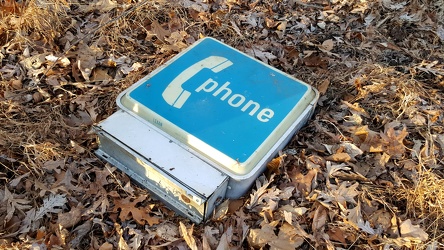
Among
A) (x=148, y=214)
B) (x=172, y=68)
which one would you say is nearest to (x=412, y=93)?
(x=172, y=68)

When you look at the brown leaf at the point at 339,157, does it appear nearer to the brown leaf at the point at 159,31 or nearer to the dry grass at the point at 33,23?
the brown leaf at the point at 159,31

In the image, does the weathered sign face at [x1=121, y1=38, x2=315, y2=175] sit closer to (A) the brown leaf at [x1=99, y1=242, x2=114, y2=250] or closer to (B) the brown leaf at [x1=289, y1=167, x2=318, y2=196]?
(B) the brown leaf at [x1=289, y1=167, x2=318, y2=196]

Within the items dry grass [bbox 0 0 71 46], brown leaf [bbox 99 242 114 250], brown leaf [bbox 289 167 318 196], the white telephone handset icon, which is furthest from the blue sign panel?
dry grass [bbox 0 0 71 46]

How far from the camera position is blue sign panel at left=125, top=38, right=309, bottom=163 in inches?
100

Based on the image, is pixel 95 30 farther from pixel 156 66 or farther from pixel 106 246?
pixel 106 246

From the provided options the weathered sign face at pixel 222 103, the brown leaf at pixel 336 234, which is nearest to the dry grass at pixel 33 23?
the weathered sign face at pixel 222 103

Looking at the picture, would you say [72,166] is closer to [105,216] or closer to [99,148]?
[99,148]

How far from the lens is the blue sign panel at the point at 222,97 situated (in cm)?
255

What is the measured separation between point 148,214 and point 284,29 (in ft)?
8.02

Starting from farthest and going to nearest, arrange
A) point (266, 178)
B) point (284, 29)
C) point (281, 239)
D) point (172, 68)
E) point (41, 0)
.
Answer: point (284, 29) → point (41, 0) → point (172, 68) → point (266, 178) → point (281, 239)

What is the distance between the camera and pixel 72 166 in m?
2.75

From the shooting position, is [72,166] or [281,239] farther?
[72,166]

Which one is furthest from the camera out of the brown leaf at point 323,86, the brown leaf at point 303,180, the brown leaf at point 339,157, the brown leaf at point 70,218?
the brown leaf at point 323,86

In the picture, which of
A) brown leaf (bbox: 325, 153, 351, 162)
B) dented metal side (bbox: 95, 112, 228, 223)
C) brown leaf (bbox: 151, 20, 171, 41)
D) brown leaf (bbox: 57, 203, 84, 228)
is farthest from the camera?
brown leaf (bbox: 151, 20, 171, 41)
